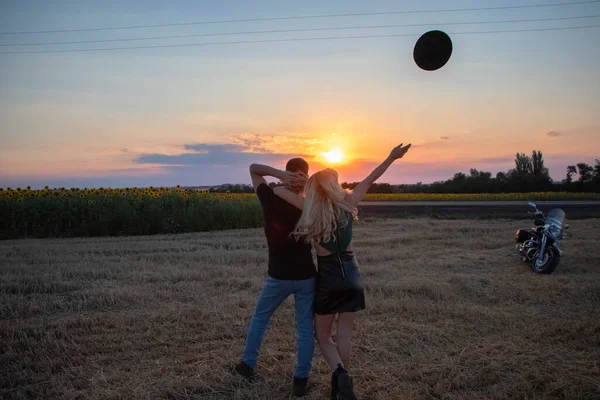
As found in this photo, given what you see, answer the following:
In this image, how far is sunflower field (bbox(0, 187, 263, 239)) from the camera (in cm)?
1650

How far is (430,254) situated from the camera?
456 inches

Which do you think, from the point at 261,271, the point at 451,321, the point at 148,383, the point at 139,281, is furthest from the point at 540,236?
the point at 148,383

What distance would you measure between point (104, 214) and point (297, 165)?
1458 cm

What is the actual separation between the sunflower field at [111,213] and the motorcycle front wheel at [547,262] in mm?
11209

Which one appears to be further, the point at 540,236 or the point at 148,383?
the point at 540,236

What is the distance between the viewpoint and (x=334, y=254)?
12.6 ft

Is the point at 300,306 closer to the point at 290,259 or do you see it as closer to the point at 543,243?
the point at 290,259

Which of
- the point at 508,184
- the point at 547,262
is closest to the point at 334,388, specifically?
the point at 547,262

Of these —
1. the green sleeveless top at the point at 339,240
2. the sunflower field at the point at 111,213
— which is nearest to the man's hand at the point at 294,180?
the green sleeveless top at the point at 339,240

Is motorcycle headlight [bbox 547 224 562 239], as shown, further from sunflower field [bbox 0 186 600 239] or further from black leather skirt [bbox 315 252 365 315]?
sunflower field [bbox 0 186 600 239]

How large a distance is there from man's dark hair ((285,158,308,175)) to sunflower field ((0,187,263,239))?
13698mm

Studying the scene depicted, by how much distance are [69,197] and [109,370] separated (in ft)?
47.1

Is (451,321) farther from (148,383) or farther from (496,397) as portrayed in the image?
(148,383)

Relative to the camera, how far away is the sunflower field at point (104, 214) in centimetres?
1650
